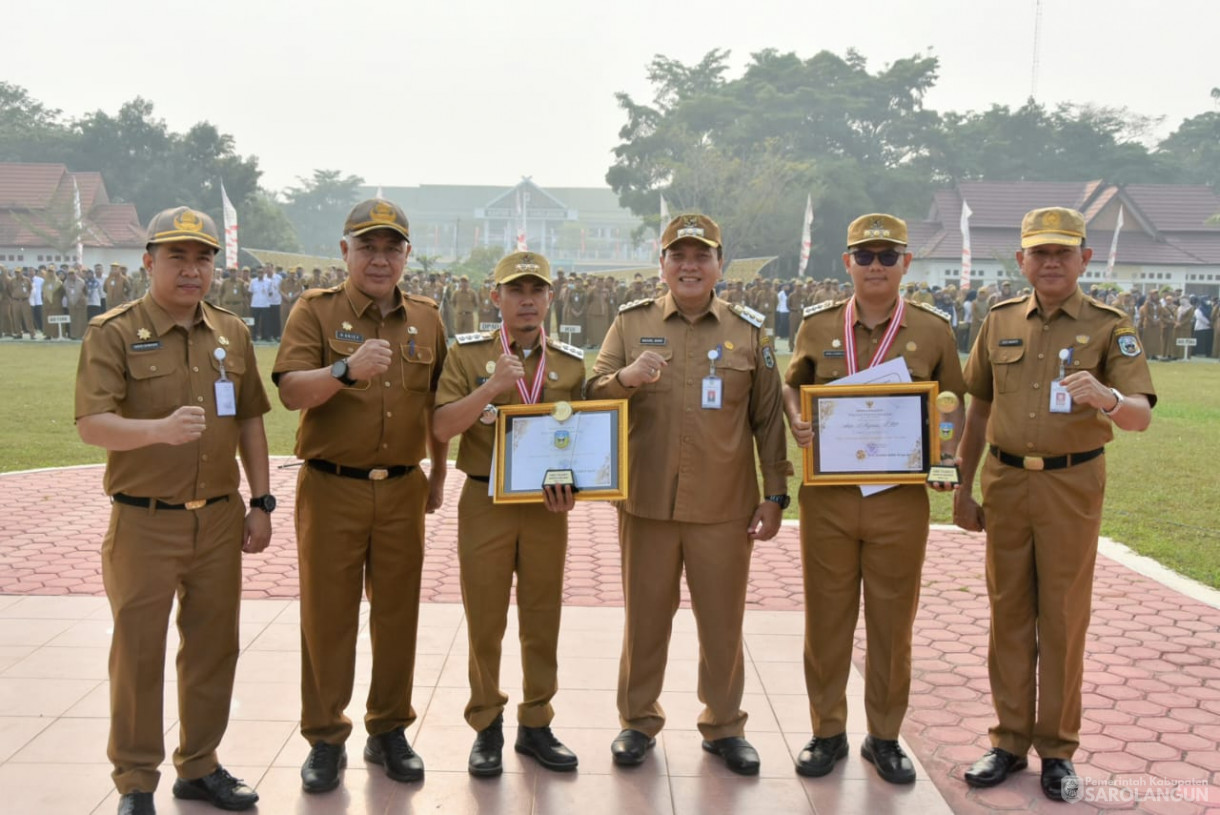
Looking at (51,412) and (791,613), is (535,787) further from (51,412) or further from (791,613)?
(51,412)

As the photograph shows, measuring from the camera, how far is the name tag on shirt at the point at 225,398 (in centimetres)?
379

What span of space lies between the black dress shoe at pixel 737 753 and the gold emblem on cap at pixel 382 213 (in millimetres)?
2540

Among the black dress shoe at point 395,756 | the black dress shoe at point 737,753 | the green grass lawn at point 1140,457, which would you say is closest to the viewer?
the black dress shoe at point 395,756

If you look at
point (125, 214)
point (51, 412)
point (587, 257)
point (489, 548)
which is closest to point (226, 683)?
point (489, 548)

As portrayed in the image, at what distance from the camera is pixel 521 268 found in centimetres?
403

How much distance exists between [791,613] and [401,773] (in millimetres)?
2893

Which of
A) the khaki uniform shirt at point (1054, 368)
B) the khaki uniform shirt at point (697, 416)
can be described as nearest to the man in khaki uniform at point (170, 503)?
the khaki uniform shirt at point (697, 416)

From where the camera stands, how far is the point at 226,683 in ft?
12.7

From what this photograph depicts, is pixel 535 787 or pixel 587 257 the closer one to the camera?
pixel 535 787

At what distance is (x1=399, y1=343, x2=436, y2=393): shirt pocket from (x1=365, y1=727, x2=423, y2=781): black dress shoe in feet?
4.61

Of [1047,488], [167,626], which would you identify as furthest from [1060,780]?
[167,626]

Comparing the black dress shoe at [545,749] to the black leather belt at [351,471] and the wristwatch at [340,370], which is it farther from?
the wristwatch at [340,370]

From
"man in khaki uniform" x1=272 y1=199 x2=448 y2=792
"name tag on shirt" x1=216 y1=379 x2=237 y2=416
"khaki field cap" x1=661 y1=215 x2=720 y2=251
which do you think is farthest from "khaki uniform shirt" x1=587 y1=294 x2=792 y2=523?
"name tag on shirt" x1=216 y1=379 x2=237 y2=416

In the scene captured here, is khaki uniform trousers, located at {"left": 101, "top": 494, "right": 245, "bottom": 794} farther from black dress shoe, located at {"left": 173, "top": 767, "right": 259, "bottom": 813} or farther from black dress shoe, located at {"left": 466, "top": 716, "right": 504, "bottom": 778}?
black dress shoe, located at {"left": 466, "top": 716, "right": 504, "bottom": 778}
